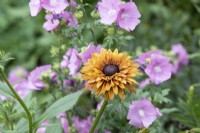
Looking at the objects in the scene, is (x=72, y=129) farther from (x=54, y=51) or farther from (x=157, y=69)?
(x=157, y=69)

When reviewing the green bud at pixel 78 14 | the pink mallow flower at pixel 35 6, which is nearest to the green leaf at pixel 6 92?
the pink mallow flower at pixel 35 6

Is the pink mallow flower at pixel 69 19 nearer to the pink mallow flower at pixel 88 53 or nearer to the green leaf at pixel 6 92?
the pink mallow flower at pixel 88 53

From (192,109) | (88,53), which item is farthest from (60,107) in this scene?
(192,109)

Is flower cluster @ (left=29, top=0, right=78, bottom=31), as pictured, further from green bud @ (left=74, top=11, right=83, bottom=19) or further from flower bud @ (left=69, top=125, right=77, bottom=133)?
flower bud @ (left=69, top=125, right=77, bottom=133)

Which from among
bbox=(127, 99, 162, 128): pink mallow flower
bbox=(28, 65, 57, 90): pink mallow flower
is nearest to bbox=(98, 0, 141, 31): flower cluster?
bbox=(127, 99, 162, 128): pink mallow flower

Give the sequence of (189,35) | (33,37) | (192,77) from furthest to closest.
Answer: (33,37) → (189,35) → (192,77)

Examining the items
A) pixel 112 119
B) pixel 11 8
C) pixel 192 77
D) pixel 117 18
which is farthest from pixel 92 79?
pixel 11 8

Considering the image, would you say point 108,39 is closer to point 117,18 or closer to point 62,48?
Result: point 117,18
